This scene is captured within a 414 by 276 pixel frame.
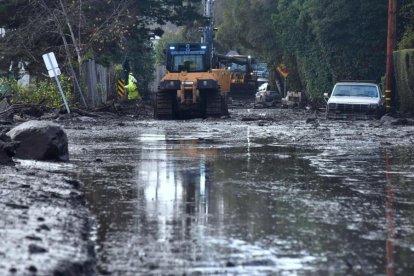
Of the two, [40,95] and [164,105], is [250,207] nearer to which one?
[164,105]

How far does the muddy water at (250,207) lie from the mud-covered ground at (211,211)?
0.05ft

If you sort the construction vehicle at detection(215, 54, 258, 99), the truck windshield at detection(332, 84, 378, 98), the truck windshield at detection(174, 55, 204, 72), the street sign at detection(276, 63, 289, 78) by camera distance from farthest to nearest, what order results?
the construction vehicle at detection(215, 54, 258, 99) → the street sign at detection(276, 63, 289, 78) → the truck windshield at detection(174, 55, 204, 72) → the truck windshield at detection(332, 84, 378, 98)

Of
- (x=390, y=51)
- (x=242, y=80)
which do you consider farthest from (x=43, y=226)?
(x=242, y=80)

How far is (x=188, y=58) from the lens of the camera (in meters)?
37.3

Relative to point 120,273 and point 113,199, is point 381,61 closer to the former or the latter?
point 113,199

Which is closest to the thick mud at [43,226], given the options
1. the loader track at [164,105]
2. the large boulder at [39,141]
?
the large boulder at [39,141]

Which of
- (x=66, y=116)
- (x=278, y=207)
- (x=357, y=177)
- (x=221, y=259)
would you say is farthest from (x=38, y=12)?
(x=221, y=259)

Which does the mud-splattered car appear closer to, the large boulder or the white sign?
the white sign

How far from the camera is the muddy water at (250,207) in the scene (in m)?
8.01

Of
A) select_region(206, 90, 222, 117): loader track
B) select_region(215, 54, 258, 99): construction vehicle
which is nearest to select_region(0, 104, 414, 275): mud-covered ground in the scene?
select_region(206, 90, 222, 117): loader track

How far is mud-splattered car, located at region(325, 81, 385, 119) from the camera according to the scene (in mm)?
33969

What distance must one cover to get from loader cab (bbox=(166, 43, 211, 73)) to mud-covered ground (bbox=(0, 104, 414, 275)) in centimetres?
1688

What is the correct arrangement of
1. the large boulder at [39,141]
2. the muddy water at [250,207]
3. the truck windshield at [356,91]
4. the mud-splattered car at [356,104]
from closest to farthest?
the muddy water at [250,207]
the large boulder at [39,141]
the mud-splattered car at [356,104]
the truck windshield at [356,91]

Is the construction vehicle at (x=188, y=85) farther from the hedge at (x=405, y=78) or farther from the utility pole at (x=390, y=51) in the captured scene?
the hedge at (x=405, y=78)
